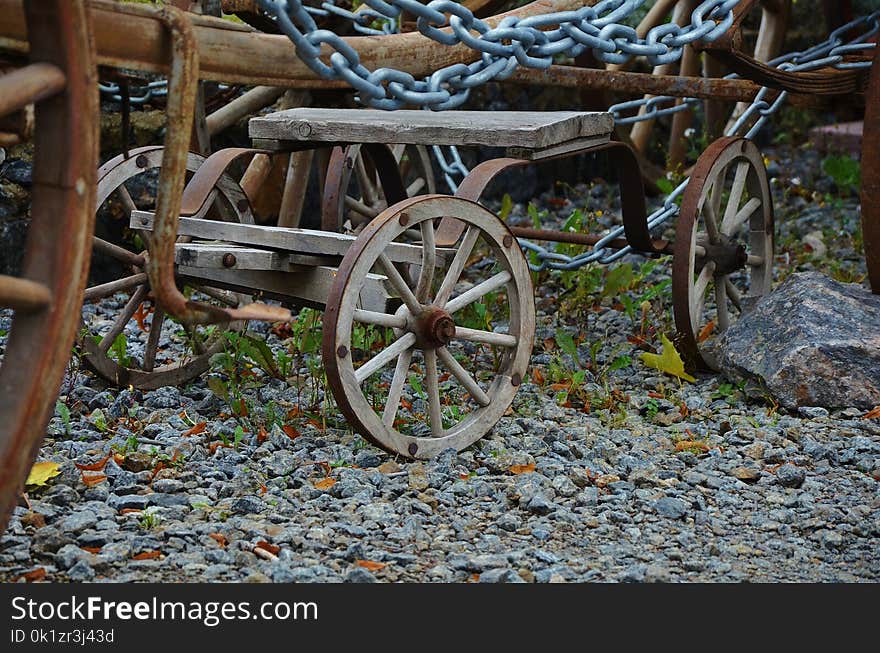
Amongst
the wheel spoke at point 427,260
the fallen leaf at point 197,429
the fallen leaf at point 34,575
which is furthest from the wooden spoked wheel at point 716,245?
the fallen leaf at point 34,575

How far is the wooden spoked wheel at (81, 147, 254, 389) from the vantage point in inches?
125

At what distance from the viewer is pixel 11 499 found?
172cm

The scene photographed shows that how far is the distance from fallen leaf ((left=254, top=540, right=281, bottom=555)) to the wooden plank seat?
1259mm

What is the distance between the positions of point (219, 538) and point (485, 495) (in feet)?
2.10

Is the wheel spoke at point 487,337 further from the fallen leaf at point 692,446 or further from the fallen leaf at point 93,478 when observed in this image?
the fallen leaf at point 93,478

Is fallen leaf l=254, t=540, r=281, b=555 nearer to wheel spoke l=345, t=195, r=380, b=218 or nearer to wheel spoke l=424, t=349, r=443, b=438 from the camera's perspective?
wheel spoke l=424, t=349, r=443, b=438

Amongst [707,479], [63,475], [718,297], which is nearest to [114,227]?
[63,475]

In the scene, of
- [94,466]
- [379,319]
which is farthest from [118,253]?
[379,319]

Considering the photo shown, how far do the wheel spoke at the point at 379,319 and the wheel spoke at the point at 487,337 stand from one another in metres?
A: 0.16

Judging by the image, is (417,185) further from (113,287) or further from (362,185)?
(113,287)

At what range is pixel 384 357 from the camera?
8.91 ft

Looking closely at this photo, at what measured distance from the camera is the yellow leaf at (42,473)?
2.54 meters

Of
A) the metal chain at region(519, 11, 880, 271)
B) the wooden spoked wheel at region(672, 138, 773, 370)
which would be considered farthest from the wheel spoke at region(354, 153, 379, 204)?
the wooden spoked wheel at region(672, 138, 773, 370)
